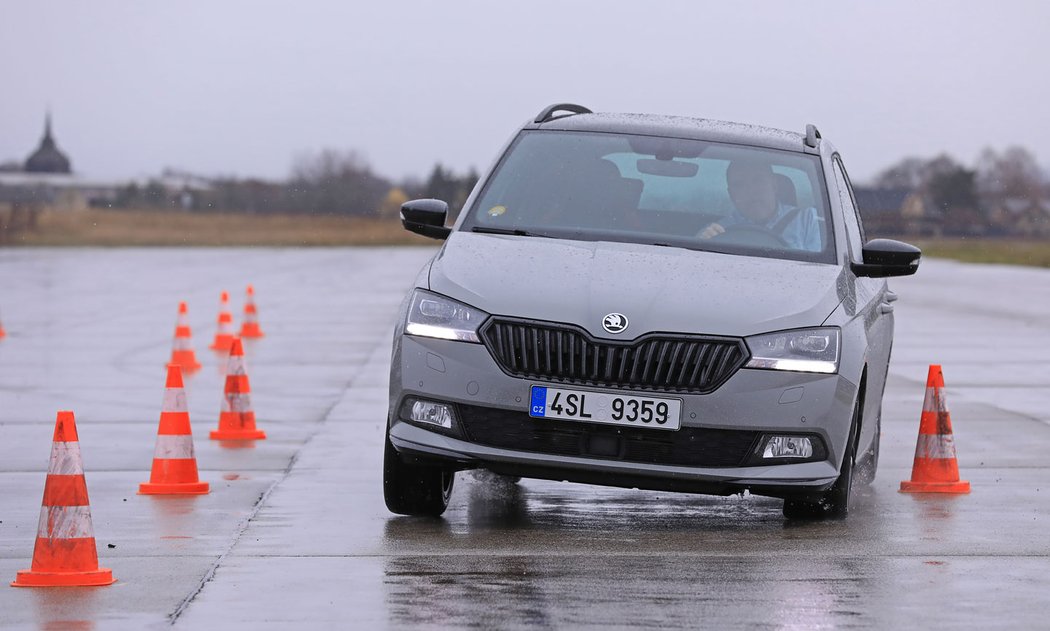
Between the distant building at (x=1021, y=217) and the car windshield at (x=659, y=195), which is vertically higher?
the car windshield at (x=659, y=195)

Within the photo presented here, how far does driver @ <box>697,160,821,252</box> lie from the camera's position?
8.13 meters

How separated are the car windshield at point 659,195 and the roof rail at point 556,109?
0.83 ft

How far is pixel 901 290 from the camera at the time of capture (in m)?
38.1

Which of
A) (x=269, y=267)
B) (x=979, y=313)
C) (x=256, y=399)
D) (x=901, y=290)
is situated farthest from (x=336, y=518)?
(x=269, y=267)

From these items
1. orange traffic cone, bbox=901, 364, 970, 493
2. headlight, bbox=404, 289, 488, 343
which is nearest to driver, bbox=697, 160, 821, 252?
headlight, bbox=404, 289, 488, 343

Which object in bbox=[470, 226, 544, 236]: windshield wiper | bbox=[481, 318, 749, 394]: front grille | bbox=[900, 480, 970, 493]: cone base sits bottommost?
bbox=[900, 480, 970, 493]: cone base

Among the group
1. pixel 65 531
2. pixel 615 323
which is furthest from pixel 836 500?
pixel 65 531

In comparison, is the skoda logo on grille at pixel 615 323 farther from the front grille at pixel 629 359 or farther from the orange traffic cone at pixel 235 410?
the orange traffic cone at pixel 235 410

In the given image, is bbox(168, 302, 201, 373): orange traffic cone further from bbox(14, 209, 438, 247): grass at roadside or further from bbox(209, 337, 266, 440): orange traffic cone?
bbox(14, 209, 438, 247): grass at roadside

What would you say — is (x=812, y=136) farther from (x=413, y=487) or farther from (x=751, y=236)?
(x=413, y=487)

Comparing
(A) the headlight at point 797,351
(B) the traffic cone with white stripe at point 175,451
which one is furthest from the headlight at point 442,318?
(B) the traffic cone with white stripe at point 175,451

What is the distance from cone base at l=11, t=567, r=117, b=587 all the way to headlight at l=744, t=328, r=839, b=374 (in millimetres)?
2533

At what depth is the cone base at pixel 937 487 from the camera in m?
9.13

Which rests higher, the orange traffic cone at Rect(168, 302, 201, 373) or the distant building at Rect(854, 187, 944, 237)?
the orange traffic cone at Rect(168, 302, 201, 373)
